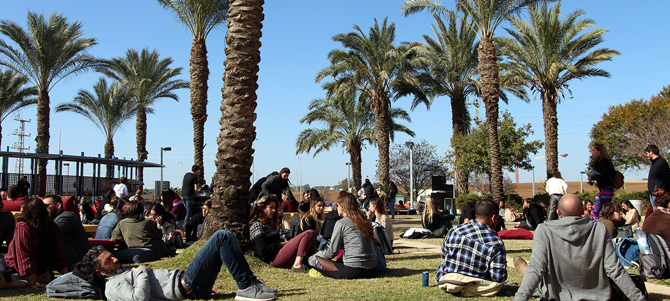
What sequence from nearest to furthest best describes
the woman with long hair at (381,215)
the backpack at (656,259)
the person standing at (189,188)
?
the backpack at (656,259), the woman with long hair at (381,215), the person standing at (189,188)

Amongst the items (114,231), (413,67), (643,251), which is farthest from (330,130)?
(643,251)

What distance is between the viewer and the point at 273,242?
7.35 meters

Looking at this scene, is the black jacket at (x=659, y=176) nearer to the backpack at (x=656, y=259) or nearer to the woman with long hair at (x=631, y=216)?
the woman with long hair at (x=631, y=216)

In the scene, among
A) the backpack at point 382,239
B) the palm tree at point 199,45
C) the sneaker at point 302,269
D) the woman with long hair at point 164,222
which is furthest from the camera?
the palm tree at point 199,45

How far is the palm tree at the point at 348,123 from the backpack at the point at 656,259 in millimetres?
25494

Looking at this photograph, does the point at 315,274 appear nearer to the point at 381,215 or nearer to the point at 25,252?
the point at 381,215

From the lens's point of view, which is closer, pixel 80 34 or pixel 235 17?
pixel 235 17

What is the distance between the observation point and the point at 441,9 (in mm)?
20797

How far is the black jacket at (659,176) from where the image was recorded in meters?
8.77

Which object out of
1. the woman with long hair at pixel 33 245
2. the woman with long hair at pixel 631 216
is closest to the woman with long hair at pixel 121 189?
the woman with long hair at pixel 33 245

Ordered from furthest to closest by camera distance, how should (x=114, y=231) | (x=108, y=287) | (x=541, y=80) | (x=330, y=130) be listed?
(x=330, y=130), (x=541, y=80), (x=114, y=231), (x=108, y=287)

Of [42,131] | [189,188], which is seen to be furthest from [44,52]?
[189,188]

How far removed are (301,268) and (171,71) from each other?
26.1 meters

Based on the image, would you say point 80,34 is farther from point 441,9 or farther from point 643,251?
point 643,251
